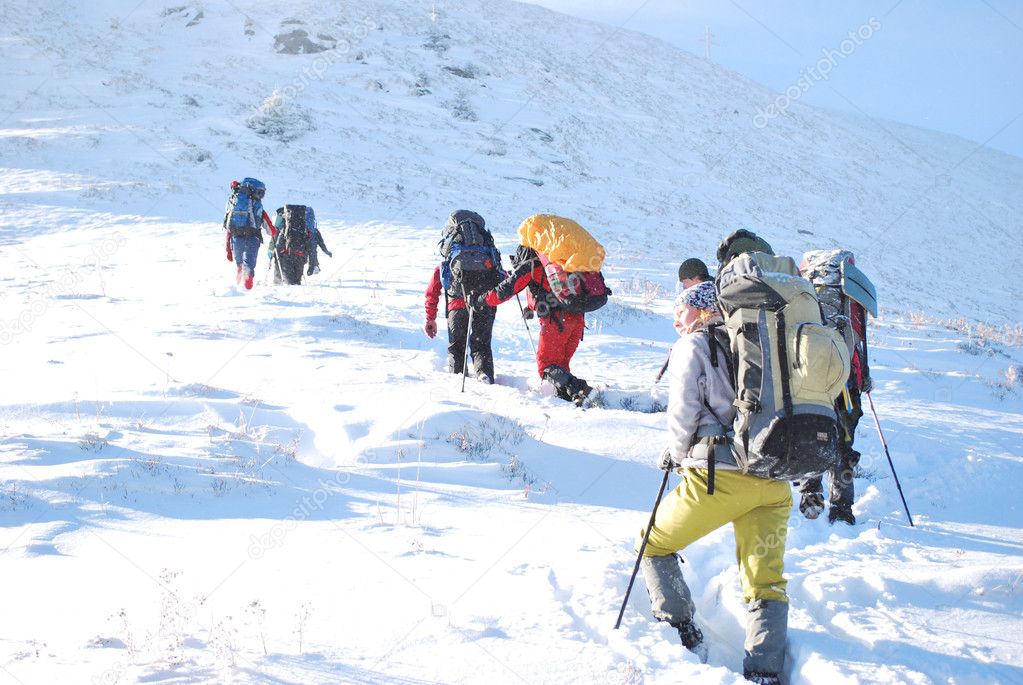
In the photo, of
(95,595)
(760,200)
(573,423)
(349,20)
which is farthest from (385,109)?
(95,595)

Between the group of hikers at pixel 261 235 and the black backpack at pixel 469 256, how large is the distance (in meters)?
5.70

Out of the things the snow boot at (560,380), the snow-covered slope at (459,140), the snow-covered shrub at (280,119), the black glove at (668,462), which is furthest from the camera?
the snow-covered shrub at (280,119)

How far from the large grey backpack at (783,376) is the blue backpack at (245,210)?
427 inches

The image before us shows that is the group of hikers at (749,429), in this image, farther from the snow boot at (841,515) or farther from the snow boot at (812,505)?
the snow boot at (841,515)

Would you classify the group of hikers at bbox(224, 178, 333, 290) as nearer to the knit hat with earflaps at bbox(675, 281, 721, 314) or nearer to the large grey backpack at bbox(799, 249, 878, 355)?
the large grey backpack at bbox(799, 249, 878, 355)

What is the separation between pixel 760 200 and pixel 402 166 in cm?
1868

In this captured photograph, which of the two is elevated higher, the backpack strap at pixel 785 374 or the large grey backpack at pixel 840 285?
the large grey backpack at pixel 840 285

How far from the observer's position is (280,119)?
30797 millimetres

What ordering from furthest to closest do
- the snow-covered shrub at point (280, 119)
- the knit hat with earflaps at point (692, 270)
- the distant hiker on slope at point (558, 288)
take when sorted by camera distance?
the snow-covered shrub at point (280, 119)
the distant hiker on slope at point (558, 288)
the knit hat with earflaps at point (692, 270)

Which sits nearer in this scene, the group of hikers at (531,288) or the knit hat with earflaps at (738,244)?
the knit hat with earflaps at (738,244)

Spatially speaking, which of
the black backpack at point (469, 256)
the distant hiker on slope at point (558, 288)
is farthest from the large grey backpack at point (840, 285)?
the black backpack at point (469, 256)

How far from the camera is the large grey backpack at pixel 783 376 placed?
299 cm

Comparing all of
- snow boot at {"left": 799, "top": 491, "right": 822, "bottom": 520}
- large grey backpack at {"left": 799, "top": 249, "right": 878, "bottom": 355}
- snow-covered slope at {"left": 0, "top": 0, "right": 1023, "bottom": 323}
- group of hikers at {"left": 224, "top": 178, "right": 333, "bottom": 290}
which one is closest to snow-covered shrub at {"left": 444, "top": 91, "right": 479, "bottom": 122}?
snow-covered slope at {"left": 0, "top": 0, "right": 1023, "bottom": 323}

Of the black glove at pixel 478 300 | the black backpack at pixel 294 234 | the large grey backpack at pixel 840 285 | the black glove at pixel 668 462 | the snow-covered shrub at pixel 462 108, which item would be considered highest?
the snow-covered shrub at pixel 462 108
